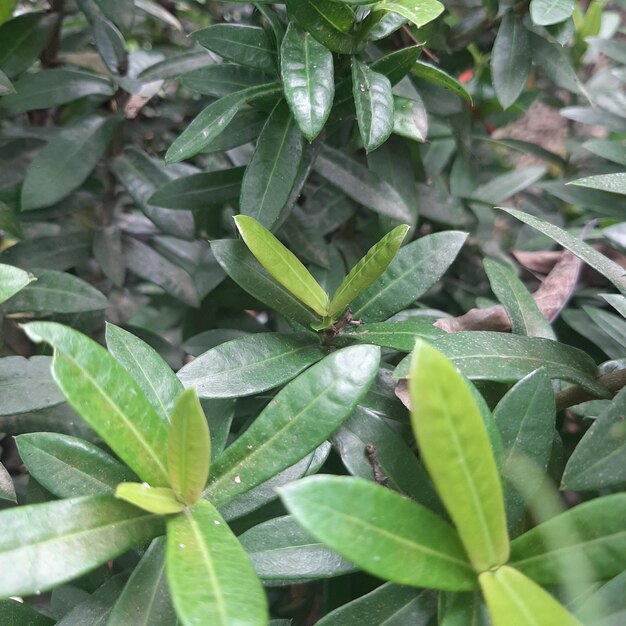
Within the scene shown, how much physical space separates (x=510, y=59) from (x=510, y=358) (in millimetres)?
487

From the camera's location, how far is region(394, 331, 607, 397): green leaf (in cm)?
46

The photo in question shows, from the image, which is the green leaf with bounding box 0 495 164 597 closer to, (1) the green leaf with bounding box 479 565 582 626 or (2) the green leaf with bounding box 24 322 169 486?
(2) the green leaf with bounding box 24 322 169 486

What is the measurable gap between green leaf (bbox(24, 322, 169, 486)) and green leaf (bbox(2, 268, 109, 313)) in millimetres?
342

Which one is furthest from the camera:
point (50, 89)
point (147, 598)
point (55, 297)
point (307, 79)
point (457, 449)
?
point (50, 89)

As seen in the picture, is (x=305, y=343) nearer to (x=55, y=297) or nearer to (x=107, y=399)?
(x=107, y=399)

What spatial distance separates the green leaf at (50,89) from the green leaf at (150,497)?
2.03 feet

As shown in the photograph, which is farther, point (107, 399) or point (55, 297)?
point (55, 297)

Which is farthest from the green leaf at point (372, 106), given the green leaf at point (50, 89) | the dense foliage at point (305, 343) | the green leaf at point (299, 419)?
the green leaf at point (50, 89)

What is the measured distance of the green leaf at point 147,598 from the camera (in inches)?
16.2

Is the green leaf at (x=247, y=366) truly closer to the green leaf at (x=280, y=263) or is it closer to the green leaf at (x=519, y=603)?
the green leaf at (x=280, y=263)

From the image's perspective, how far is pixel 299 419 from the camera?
405 millimetres

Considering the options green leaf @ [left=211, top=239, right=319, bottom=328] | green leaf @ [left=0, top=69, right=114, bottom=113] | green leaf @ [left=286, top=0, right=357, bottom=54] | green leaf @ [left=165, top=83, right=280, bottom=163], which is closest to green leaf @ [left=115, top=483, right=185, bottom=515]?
green leaf @ [left=211, top=239, right=319, bottom=328]

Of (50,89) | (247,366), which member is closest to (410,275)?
(247,366)

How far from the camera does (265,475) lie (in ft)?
1.34
